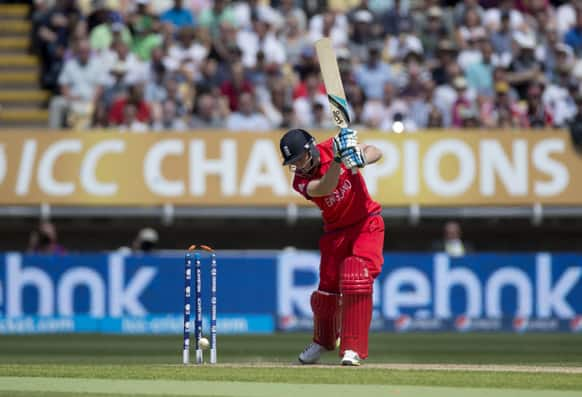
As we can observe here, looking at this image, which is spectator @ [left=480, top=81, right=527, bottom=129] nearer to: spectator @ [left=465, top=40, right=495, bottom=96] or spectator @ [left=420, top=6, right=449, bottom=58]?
spectator @ [left=465, top=40, right=495, bottom=96]

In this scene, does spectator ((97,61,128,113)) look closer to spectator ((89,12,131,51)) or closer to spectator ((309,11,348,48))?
spectator ((89,12,131,51))

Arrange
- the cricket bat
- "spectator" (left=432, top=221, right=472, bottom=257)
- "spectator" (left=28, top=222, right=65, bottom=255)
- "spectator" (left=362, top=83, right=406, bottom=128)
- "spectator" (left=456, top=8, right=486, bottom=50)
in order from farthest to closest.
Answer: "spectator" (left=456, top=8, right=486, bottom=50) → "spectator" (left=362, top=83, right=406, bottom=128) → "spectator" (left=432, top=221, right=472, bottom=257) → "spectator" (left=28, top=222, right=65, bottom=255) → the cricket bat

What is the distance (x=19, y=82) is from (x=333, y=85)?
10.7 m

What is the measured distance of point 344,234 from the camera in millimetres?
11141

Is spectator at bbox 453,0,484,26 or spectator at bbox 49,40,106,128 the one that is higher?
spectator at bbox 453,0,484,26

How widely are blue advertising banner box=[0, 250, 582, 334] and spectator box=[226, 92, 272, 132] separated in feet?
6.19

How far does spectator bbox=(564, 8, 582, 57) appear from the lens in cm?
2072

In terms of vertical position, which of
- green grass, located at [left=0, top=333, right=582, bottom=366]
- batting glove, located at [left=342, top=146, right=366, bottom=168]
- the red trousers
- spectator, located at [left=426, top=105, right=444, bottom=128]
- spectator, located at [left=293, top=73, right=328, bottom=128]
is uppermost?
spectator, located at [left=293, top=73, right=328, bottom=128]

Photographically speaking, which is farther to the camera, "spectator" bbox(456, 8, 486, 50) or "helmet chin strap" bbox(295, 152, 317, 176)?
"spectator" bbox(456, 8, 486, 50)

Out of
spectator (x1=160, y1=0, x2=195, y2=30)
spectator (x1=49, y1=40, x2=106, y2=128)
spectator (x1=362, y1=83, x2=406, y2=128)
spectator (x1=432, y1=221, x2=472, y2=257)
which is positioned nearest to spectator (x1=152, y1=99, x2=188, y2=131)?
spectator (x1=49, y1=40, x2=106, y2=128)

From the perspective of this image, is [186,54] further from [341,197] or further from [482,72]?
[341,197]

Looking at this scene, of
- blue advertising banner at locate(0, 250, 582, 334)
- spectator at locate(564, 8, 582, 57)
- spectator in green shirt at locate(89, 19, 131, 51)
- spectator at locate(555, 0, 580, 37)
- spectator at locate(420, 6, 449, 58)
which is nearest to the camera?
blue advertising banner at locate(0, 250, 582, 334)

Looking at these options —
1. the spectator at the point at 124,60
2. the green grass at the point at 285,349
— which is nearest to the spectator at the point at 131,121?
the spectator at the point at 124,60

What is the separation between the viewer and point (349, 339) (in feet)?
35.9
